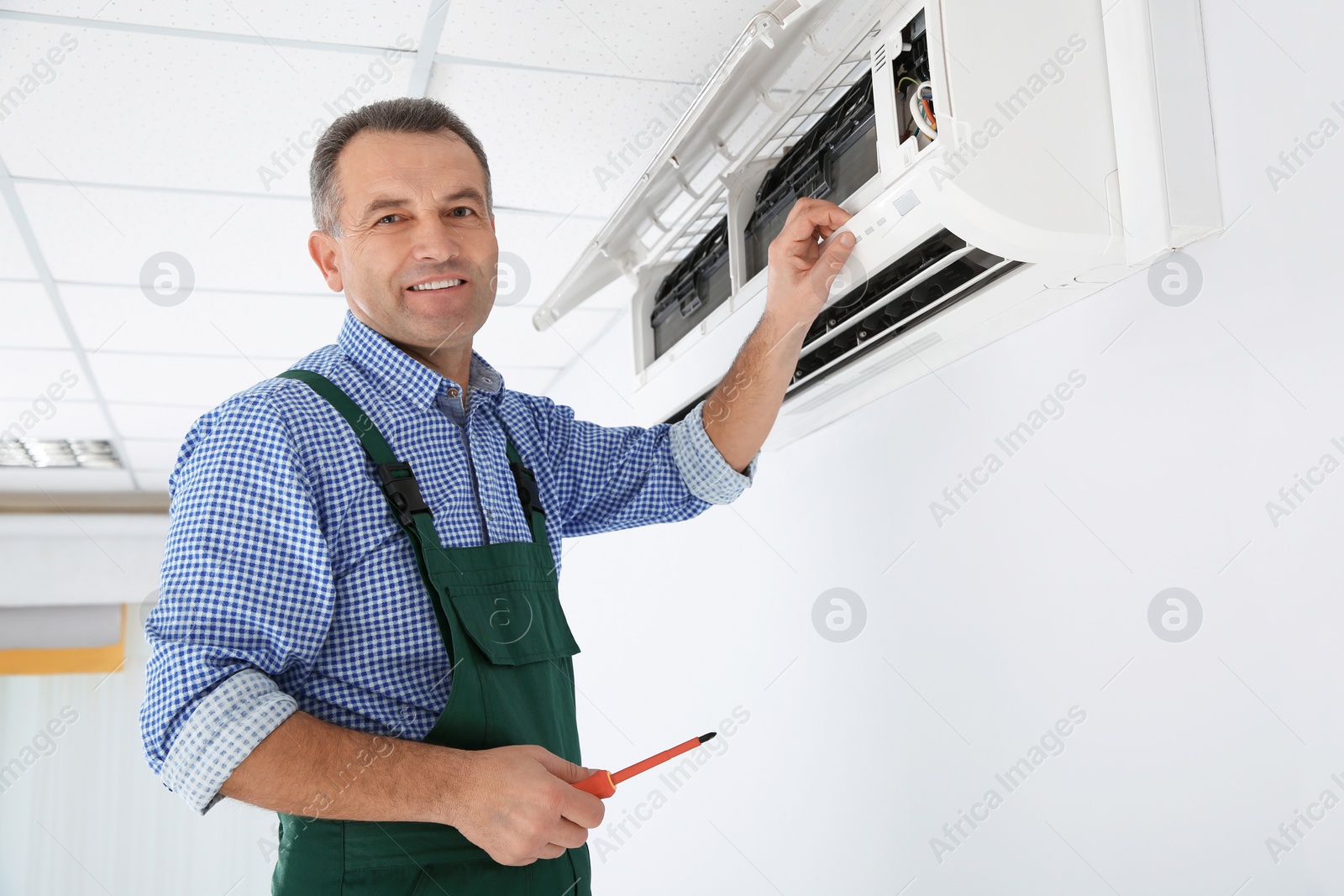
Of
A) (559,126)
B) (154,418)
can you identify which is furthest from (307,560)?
(154,418)

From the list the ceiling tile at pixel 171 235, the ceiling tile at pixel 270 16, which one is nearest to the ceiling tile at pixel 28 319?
the ceiling tile at pixel 171 235

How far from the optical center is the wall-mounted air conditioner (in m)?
0.95

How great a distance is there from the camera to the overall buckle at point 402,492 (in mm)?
1061

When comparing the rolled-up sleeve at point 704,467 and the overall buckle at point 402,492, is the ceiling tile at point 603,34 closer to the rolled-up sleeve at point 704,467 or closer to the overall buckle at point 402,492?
the rolled-up sleeve at point 704,467

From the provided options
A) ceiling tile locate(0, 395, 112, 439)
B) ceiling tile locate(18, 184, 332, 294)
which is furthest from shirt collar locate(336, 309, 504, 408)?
ceiling tile locate(0, 395, 112, 439)

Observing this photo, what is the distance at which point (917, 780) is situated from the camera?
57.8 inches

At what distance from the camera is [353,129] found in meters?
1.24

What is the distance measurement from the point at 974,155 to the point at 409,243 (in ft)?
2.16

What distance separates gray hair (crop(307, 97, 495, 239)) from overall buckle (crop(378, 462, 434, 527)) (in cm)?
36

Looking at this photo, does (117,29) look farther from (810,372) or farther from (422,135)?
(810,372)

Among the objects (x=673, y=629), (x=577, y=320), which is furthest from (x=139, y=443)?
(x=673, y=629)

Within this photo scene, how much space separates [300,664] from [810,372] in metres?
0.84

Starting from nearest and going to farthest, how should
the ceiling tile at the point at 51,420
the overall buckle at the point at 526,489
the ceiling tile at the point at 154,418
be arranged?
the overall buckle at the point at 526,489
the ceiling tile at the point at 51,420
the ceiling tile at the point at 154,418

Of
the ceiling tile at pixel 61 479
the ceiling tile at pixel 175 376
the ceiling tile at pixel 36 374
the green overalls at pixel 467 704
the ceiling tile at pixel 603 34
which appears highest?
the ceiling tile at pixel 61 479
